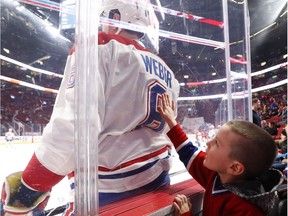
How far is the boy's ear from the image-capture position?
0.86m

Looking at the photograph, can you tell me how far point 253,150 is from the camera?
0.84 meters

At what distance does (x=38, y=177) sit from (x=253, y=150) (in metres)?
0.56

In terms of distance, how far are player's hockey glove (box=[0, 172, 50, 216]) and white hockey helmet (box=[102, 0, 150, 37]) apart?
477 millimetres

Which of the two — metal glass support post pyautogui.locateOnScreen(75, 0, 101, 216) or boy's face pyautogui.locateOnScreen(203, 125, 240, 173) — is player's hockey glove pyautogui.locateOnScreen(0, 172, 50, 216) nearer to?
metal glass support post pyautogui.locateOnScreen(75, 0, 101, 216)

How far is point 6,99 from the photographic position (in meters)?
1.21

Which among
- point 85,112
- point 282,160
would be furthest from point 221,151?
point 282,160

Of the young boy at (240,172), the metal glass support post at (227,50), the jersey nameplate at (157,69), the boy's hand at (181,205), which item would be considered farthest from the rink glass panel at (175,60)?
the young boy at (240,172)

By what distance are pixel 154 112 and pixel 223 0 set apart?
953 mm

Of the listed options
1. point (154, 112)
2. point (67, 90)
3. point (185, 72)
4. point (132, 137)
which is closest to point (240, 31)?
point (185, 72)

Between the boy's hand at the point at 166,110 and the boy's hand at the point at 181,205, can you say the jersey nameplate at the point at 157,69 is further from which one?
the boy's hand at the point at 181,205

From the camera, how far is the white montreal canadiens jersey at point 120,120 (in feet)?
2.17

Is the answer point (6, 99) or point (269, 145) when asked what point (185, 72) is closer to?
point (269, 145)

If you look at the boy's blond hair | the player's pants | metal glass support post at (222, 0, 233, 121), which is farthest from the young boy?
metal glass support post at (222, 0, 233, 121)

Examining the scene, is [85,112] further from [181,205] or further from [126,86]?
[181,205]
